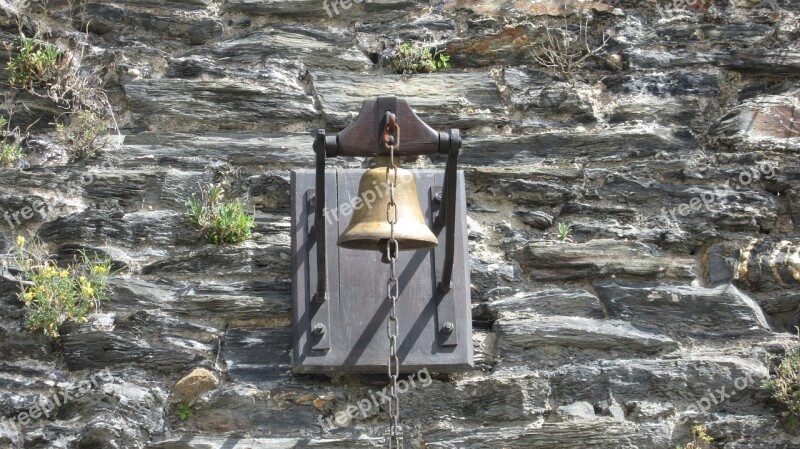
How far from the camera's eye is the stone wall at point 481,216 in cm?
365

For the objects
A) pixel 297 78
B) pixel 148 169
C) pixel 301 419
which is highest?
pixel 297 78

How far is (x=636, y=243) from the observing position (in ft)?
13.3

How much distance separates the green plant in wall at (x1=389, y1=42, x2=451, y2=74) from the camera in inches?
177

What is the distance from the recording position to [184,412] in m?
3.60

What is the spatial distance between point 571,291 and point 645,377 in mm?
376

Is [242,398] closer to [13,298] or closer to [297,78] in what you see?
[13,298]

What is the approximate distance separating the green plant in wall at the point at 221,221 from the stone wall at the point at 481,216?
47mm

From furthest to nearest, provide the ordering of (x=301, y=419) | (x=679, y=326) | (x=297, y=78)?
(x=297, y=78), (x=679, y=326), (x=301, y=419)

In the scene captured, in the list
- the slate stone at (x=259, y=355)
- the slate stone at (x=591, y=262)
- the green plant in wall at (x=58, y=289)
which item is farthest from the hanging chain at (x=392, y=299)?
the green plant in wall at (x=58, y=289)

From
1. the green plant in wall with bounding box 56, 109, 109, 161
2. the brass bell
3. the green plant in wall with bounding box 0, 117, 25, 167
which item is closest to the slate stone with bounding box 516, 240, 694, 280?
the brass bell

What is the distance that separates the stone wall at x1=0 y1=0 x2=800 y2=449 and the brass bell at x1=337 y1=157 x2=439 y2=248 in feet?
1.48

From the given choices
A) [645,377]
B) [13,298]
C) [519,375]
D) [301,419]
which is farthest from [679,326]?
[13,298]

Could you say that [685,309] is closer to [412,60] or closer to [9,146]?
[412,60]

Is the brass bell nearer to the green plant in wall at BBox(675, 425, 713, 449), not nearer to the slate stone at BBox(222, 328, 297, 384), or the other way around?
the slate stone at BBox(222, 328, 297, 384)
